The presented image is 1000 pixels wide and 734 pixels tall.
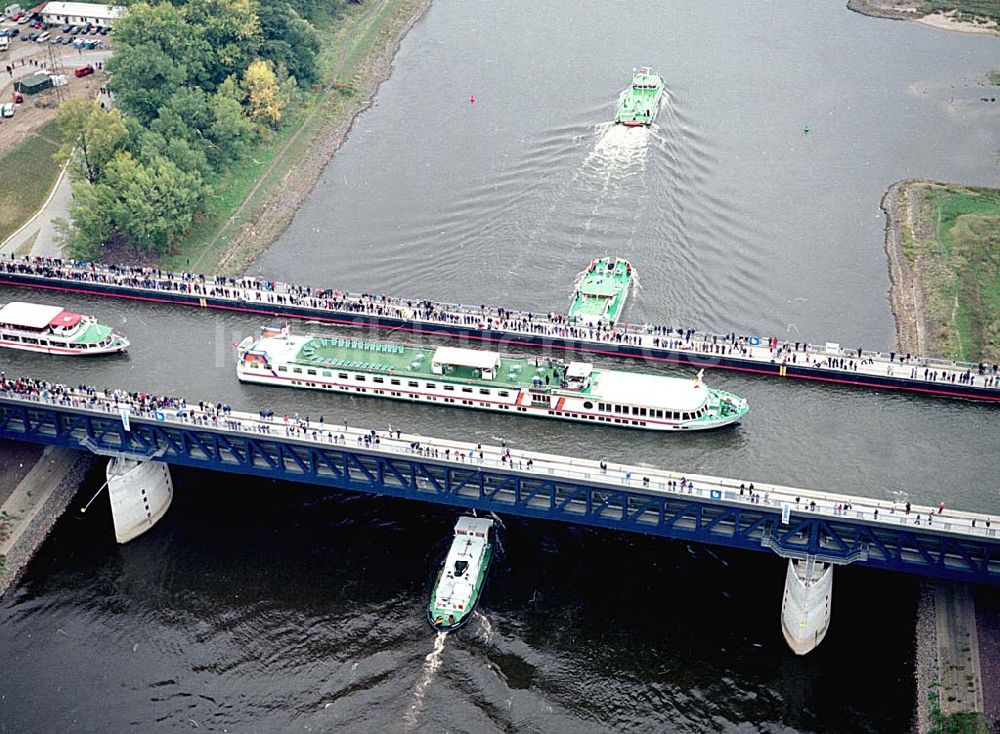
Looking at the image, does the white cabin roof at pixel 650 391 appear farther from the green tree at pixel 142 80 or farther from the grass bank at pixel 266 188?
the green tree at pixel 142 80

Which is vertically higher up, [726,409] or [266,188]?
[266,188]

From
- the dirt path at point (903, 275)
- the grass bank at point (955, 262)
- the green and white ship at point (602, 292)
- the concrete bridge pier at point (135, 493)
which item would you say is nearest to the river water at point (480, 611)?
the concrete bridge pier at point (135, 493)

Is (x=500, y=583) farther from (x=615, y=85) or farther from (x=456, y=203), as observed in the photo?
(x=615, y=85)

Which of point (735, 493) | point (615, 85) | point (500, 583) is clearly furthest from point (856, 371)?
point (615, 85)

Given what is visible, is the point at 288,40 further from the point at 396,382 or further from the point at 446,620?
the point at 446,620

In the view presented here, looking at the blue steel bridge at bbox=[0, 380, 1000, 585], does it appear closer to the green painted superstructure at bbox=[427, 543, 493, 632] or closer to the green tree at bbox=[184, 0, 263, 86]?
the green painted superstructure at bbox=[427, 543, 493, 632]

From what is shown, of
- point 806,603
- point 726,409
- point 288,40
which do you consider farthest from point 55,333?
point 288,40
